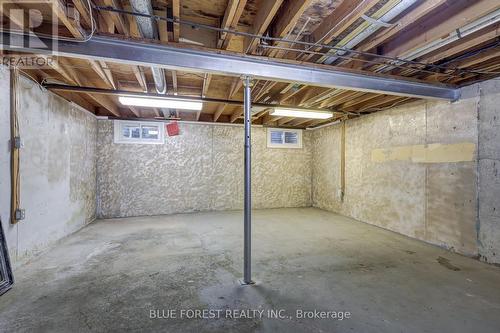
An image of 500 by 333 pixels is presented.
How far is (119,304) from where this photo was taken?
206cm

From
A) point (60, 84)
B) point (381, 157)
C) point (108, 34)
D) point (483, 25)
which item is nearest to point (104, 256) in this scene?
point (60, 84)

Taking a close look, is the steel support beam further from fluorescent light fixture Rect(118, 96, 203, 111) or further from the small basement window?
the small basement window

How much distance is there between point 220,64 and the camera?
7.79 feet

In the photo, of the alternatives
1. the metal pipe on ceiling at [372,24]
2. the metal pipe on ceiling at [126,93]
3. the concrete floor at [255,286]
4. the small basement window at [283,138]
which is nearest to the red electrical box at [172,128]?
the metal pipe on ceiling at [126,93]

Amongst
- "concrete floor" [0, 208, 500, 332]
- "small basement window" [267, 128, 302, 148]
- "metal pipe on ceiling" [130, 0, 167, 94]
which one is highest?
"metal pipe on ceiling" [130, 0, 167, 94]

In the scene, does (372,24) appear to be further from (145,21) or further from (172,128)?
(172,128)

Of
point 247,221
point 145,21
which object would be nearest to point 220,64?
point 145,21

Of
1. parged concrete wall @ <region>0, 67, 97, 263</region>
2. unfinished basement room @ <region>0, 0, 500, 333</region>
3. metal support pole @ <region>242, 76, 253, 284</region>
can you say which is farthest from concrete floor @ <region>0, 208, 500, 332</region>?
parged concrete wall @ <region>0, 67, 97, 263</region>

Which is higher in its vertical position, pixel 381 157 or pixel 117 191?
pixel 381 157

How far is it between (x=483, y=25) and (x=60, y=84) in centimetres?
463

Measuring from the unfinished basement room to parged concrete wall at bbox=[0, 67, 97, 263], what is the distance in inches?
1.2

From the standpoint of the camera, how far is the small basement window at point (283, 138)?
661cm

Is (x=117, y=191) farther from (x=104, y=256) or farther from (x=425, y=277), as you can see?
(x=425, y=277)

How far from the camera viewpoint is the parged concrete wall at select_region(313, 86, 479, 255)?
325 centimetres
